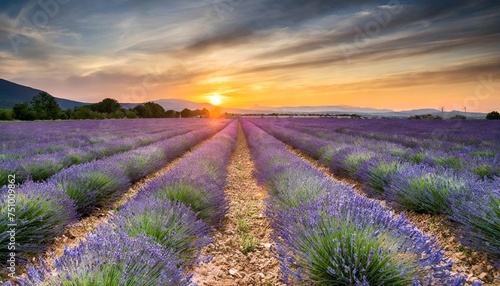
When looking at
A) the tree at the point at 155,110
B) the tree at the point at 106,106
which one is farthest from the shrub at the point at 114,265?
the tree at the point at 106,106

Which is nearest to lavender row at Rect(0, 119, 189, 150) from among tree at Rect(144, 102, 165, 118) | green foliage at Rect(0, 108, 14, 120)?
green foliage at Rect(0, 108, 14, 120)

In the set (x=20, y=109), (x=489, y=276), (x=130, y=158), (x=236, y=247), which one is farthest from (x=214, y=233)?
(x=20, y=109)

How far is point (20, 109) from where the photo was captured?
165 ft

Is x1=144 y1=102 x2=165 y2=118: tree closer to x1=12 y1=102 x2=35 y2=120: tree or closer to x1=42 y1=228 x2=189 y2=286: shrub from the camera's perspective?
x1=12 y1=102 x2=35 y2=120: tree

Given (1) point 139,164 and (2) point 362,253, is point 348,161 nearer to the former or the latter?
(1) point 139,164

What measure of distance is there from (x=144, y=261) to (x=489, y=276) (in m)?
2.91

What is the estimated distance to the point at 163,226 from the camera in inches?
108

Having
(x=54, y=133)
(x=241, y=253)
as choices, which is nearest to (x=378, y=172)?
(x=241, y=253)

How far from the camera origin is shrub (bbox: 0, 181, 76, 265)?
2857 mm

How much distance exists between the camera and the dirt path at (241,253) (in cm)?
281

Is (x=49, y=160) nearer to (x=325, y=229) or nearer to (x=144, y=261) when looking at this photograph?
(x=144, y=261)

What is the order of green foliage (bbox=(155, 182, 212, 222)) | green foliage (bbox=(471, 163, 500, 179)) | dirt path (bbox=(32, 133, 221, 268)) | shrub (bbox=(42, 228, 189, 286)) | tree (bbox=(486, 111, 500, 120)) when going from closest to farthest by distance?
shrub (bbox=(42, 228, 189, 286)) → dirt path (bbox=(32, 133, 221, 268)) → green foliage (bbox=(155, 182, 212, 222)) → green foliage (bbox=(471, 163, 500, 179)) → tree (bbox=(486, 111, 500, 120))

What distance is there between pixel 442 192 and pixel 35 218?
195 inches

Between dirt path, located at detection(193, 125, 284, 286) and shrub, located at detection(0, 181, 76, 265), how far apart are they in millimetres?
1767
